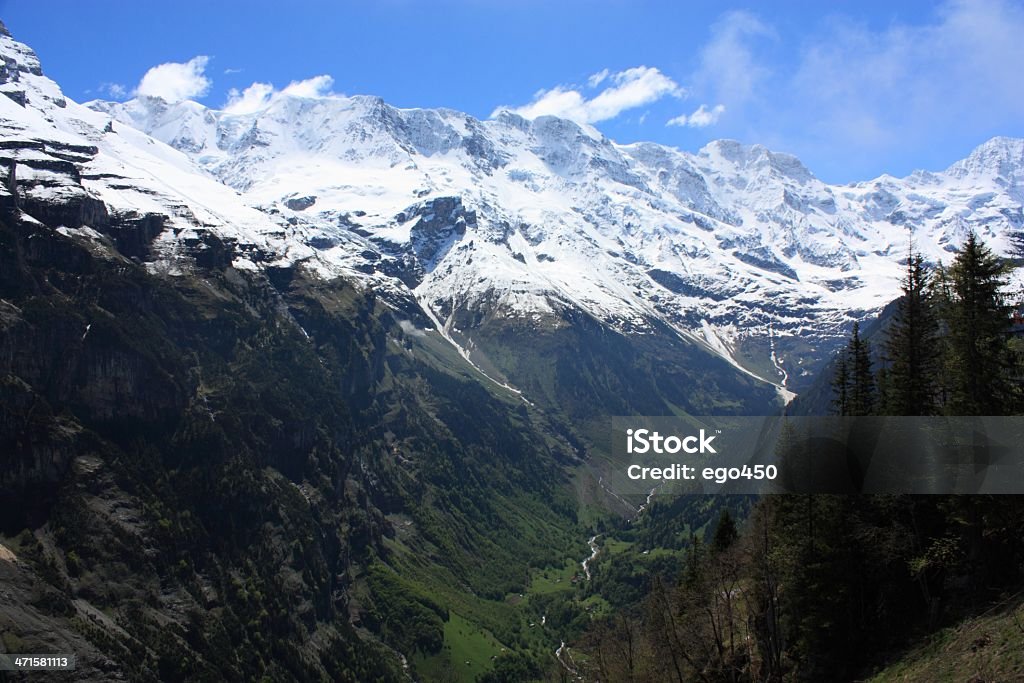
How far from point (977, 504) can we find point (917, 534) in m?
7.65

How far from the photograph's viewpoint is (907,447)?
50312 mm

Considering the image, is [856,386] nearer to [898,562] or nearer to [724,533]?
[898,562]

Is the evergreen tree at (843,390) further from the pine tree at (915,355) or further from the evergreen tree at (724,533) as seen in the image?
the evergreen tree at (724,533)

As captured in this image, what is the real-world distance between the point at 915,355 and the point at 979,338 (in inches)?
519

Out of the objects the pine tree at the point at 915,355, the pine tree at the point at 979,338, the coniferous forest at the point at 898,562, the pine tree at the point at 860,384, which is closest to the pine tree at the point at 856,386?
the pine tree at the point at 860,384

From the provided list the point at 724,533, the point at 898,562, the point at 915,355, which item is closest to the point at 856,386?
the point at 915,355

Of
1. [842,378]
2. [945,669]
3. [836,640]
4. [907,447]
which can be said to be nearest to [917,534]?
[907,447]

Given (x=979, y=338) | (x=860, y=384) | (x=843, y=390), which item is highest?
(x=860, y=384)

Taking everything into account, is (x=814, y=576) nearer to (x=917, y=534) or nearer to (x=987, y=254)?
(x=917, y=534)

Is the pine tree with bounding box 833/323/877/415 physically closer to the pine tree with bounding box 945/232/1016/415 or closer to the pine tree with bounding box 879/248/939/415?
the pine tree with bounding box 879/248/939/415

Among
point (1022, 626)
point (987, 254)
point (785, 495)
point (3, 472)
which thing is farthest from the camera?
point (3, 472)

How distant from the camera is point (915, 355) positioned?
56.9 metres

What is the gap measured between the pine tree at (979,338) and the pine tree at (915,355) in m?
8.33

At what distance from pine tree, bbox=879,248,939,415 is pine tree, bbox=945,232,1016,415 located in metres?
8.33
